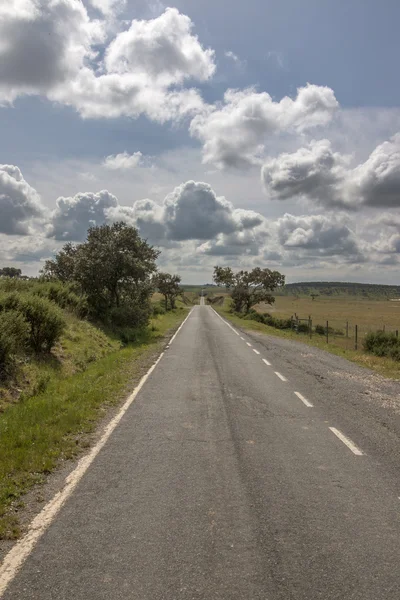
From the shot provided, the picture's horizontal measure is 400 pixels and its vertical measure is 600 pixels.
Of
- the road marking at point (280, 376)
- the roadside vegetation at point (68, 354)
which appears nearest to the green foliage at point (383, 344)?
the road marking at point (280, 376)

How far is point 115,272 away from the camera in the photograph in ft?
94.7

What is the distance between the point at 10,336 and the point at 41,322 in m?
3.30

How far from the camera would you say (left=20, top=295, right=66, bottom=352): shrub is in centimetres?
1467

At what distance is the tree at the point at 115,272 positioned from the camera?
2809cm

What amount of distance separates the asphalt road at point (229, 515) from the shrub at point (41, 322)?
7157 mm

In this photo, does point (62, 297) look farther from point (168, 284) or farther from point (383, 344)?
point (168, 284)

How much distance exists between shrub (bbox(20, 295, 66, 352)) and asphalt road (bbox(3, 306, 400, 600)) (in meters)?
7.16

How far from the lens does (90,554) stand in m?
4.06

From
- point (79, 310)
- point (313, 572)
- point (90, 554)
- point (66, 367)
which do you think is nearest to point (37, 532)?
point (90, 554)

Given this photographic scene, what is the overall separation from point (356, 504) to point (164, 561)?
101 inches

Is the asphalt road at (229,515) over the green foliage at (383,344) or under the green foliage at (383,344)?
over

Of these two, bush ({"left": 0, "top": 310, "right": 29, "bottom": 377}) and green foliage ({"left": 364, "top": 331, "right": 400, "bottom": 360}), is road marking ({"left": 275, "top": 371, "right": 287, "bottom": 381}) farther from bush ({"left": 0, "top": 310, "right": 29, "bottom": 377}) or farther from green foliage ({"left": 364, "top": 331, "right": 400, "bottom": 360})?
green foliage ({"left": 364, "top": 331, "right": 400, "bottom": 360})

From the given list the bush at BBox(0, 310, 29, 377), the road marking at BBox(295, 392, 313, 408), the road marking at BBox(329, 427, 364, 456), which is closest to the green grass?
the bush at BBox(0, 310, 29, 377)

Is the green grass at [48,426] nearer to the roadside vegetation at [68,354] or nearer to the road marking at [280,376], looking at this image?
the roadside vegetation at [68,354]
